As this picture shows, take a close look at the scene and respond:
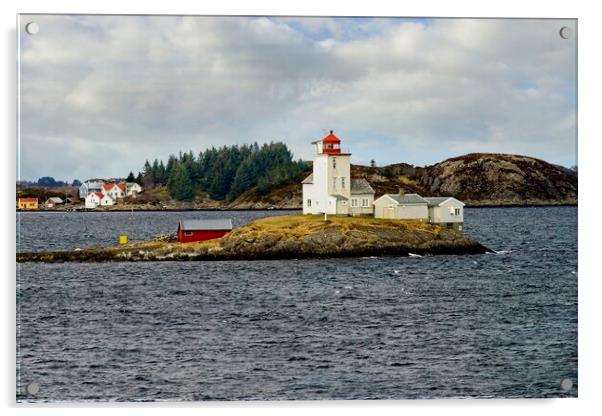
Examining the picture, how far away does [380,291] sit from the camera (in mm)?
23109

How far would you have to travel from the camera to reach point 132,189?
2628 cm

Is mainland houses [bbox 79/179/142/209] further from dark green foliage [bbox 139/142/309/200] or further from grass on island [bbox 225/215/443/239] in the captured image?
grass on island [bbox 225/215/443/239]

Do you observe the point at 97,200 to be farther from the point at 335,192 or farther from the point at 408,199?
the point at 408,199

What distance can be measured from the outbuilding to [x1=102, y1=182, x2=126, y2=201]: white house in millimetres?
3866

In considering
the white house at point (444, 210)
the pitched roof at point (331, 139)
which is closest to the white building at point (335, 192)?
the white house at point (444, 210)

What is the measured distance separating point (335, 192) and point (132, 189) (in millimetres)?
7755

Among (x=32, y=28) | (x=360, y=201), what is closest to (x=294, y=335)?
(x=32, y=28)

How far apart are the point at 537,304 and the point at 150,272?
12094mm

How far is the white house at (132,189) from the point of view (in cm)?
2422

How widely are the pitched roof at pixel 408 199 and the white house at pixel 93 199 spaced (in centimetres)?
934

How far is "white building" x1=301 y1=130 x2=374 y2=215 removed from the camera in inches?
1155

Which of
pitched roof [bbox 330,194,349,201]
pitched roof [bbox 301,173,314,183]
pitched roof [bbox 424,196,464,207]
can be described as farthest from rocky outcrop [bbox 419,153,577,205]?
pitched roof [bbox 301,173,314,183]

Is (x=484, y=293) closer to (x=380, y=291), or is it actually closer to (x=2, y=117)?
(x=380, y=291)
